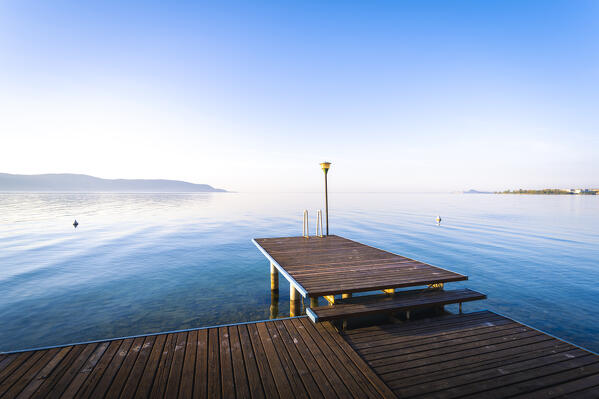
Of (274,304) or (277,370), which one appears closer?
(277,370)

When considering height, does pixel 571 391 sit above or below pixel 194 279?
above

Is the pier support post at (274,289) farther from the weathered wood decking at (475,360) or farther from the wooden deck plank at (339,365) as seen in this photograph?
the weathered wood decking at (475,360)

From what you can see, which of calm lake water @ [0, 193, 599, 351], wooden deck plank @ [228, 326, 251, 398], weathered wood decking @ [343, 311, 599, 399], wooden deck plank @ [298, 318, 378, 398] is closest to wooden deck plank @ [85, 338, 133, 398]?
wooden deck plank @ [228, 326, 251, 398]

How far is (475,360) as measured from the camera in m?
4.27

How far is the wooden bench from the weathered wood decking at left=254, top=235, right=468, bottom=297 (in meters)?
0.27

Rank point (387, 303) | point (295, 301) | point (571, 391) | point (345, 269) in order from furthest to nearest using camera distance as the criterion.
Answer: point (295, 301) < point (345, 269) < point (387, 303) < point (571, 391)

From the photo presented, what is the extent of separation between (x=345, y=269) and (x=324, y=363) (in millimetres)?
3694

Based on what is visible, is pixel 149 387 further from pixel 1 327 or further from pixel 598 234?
pixel 598 234

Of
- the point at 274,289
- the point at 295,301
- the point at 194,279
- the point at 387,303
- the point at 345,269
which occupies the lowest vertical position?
the point at 194,279

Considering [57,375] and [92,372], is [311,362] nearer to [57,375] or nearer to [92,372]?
[92,372]

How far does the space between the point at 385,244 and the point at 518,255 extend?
863 cm

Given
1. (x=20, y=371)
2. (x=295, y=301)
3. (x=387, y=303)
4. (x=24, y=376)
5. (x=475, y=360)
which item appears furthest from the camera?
(x=295, y=301)

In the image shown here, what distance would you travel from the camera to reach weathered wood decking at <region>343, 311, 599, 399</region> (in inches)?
142

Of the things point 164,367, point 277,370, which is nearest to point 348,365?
point 277,370
